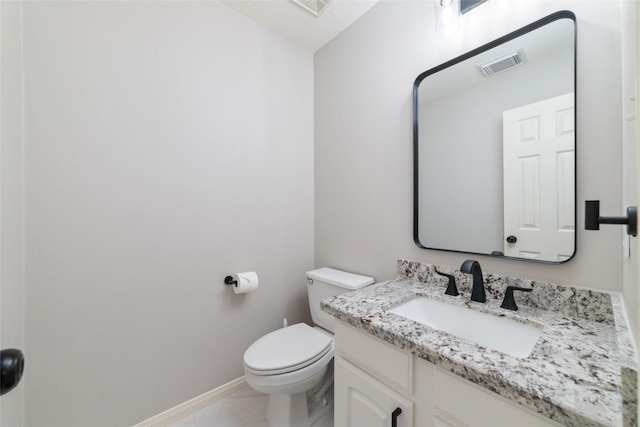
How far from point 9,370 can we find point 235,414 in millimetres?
1357

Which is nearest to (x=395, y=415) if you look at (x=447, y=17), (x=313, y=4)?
(x=447, y=17)

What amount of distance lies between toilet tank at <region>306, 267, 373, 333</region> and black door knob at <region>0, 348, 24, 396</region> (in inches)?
47.9

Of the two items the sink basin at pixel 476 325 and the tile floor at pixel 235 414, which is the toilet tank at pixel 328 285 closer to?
the sink basin at pixel 476 325

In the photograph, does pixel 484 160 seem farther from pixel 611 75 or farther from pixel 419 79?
pixel 419 79

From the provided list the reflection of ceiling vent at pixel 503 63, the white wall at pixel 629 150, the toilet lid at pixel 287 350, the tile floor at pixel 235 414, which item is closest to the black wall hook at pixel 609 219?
the white wall at pixel 629 150

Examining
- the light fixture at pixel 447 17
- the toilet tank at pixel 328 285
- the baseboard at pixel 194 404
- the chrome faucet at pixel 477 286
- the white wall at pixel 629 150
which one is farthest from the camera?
the toilet tank at pixel 328 285

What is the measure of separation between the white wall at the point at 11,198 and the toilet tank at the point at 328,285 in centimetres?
130

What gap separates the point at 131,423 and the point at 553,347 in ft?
6.00

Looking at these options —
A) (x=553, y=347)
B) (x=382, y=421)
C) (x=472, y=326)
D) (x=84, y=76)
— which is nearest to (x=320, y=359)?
(x=382, y=421)

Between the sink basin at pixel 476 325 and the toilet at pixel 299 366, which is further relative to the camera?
the toilet at pixel 299 366

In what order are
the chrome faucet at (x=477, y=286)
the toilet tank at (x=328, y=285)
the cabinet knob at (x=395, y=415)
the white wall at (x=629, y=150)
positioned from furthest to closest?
1. the toilet tank at (x=328, y=285)
2. the chrome faucet at (x=477, y=286)
3. the cabinet knob at (x=395, y=415)
4. the white wall at (x=629, y=150)

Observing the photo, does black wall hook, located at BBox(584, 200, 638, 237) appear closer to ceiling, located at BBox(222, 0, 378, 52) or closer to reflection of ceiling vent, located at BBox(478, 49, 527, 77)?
reflection of ceiling vent, located at BBox(478, 49, 527, 77)

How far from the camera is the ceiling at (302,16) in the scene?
1.51m

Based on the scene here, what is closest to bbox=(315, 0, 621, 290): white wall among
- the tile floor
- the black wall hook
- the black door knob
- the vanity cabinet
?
the black wall hook
